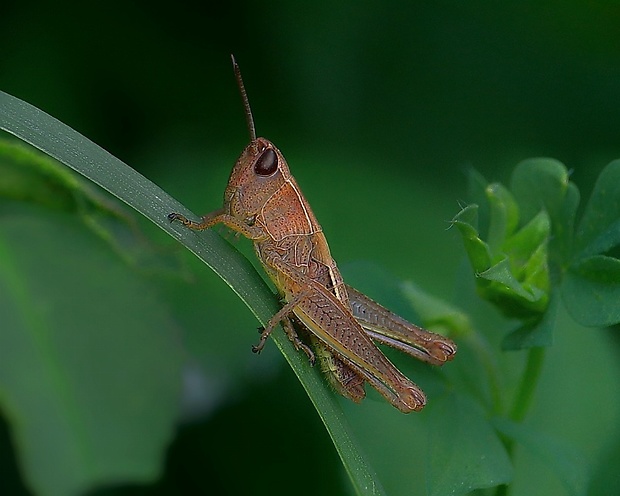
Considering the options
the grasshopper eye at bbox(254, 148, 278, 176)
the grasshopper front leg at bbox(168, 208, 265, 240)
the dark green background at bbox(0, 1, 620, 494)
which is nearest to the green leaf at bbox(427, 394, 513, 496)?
the grasshopper front leg at bbox(168, 208, 265, 240)

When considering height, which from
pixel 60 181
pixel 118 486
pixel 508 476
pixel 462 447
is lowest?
pixel 508 476

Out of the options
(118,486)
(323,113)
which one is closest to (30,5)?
(323,113)

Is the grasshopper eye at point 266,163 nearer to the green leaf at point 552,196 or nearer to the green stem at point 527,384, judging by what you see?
the green leaf at point 552,196

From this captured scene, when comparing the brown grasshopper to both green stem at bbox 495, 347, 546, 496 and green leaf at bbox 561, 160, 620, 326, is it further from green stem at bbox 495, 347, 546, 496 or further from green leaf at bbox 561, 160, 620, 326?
green leaf at bbox 561, 160, 620, 326

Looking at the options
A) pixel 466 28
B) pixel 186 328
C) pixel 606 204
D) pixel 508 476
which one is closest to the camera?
pixel 508 476

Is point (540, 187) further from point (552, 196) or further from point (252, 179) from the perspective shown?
point (252, 179)

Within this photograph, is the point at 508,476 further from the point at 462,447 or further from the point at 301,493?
the point at 301,493

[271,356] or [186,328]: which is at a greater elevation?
[186,328]
